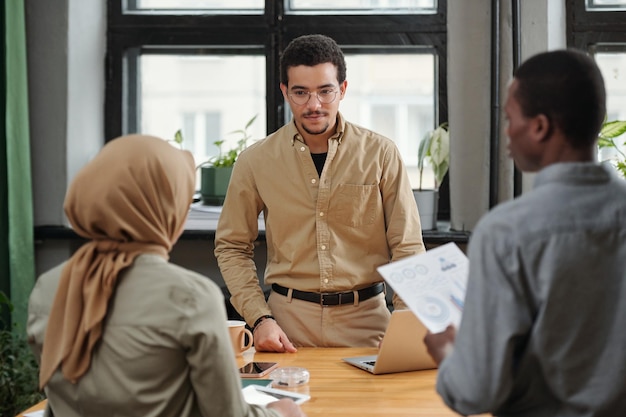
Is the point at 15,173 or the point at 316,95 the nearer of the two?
the point at 316,95

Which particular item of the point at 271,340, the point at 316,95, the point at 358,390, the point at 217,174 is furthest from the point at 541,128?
the point at 217,174

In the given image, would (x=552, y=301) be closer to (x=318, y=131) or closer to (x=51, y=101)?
(x=318, y=131)

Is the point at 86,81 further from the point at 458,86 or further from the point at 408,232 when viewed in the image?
the point at 408,232

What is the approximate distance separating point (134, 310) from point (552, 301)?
651mm

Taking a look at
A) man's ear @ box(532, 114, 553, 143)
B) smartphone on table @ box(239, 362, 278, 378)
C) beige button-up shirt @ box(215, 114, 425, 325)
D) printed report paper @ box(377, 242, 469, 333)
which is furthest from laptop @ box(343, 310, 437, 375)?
man's ear @ box(532, 114, 553, 143)

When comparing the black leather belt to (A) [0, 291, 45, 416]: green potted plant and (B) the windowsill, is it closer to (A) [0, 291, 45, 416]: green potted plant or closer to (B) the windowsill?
(B) the windowsill

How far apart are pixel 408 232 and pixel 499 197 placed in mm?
977

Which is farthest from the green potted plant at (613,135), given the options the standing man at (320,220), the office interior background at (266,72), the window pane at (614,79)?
the standing man at (320,220)

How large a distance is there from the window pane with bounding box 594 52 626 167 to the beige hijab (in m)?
2.68

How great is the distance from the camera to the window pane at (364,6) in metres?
3.79

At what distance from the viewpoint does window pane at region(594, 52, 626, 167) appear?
12.1 ft

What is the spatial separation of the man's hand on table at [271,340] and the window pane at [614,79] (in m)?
1.92

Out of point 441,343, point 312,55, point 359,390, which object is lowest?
point 359,390

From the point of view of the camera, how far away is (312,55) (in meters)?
2.61
